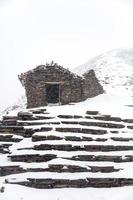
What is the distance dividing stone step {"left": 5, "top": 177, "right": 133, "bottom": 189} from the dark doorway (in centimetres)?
800

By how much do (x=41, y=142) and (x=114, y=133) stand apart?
8.43 ft

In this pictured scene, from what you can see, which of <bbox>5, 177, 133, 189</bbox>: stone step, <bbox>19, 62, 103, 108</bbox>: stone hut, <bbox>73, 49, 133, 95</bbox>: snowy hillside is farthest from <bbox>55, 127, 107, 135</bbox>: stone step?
<bbox>73, 49, 133, 95</bbox>: snowy hillside

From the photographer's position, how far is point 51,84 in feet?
64.7

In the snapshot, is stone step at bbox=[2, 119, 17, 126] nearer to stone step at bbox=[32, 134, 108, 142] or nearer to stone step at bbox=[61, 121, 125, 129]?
stone step at bbox=[32, 134, 108, 142]

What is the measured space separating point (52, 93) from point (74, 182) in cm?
856

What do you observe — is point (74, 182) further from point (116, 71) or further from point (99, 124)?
point (116, 71)

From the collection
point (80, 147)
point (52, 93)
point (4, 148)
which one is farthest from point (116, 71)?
point (4, 148)

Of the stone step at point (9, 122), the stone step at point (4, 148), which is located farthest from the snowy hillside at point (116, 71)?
the stone step at point (4, 148)

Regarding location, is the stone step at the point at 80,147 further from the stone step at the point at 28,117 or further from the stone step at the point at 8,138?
the stone step at the point at 28,117

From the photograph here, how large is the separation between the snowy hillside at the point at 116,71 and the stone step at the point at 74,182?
1275 cm

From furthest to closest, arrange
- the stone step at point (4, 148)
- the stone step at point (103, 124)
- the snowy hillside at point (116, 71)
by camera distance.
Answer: the snowy hillside at point (116, 71), the stone step at point (103, 124), the stone step at point (4, 148)

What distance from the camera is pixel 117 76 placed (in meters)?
31.2

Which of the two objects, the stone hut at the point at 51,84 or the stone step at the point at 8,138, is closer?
the stone step at the point at 8,138

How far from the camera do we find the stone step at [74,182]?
1229cm
